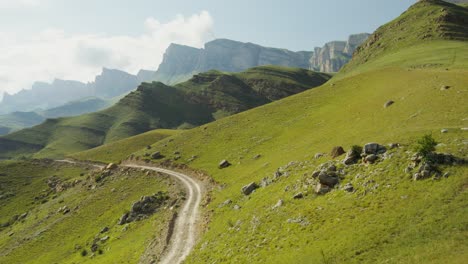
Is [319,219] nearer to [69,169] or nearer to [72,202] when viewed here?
[72,202]

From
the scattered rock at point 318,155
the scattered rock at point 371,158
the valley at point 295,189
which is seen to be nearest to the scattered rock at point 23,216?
the valley at point 295,189

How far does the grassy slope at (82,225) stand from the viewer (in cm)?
4875

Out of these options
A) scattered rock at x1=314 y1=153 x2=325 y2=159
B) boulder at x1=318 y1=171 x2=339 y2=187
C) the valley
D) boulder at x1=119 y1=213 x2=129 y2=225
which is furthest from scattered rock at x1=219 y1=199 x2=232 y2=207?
boulder at x1=119 y1=213 x2=129 y2=225

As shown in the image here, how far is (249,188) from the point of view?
46.6 metres

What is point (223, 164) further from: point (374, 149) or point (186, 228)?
point (374, 149)

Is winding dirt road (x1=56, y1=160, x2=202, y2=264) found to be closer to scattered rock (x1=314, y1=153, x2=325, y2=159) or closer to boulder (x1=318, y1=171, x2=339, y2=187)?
boulder (x1=318, y1=171, x2=339, y2=187)

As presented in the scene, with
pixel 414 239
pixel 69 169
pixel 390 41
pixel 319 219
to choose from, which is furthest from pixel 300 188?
pixel 390 41

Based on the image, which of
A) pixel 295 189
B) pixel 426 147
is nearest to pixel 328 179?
pixel 295 189

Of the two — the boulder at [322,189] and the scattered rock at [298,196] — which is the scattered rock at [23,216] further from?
the boulder at [322,189]

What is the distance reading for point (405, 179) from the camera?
28906 millimetres

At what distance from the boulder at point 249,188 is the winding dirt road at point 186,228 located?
8.55 meters

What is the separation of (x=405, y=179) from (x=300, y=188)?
11446mm

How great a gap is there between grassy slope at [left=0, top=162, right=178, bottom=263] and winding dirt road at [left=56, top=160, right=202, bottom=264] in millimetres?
2953

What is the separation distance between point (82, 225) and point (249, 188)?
39.1 metres
